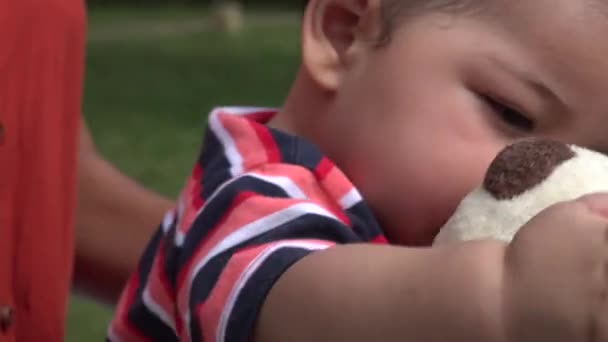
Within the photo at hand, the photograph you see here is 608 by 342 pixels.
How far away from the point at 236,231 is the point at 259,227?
1cm

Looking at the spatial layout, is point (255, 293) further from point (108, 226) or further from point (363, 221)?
point (108, 226)

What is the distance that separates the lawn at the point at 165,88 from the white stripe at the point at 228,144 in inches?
31.7

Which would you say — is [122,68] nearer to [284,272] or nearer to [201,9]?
[201,9]

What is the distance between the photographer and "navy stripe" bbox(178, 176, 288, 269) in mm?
576

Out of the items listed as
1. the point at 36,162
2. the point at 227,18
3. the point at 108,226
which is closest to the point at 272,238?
the point at 36,162

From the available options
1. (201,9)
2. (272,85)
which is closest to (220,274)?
(272,85)

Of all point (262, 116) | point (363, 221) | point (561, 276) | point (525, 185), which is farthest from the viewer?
point (262, 116)

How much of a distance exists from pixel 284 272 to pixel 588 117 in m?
0.20

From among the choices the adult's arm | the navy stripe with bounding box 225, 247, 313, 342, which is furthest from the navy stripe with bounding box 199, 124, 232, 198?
the adult's arm

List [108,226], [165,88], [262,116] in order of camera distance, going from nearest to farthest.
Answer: [262,116] → [108,226] → [165,88]

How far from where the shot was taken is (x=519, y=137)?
588 mm

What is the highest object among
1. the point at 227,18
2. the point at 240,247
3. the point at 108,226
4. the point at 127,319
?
the point at 240,247

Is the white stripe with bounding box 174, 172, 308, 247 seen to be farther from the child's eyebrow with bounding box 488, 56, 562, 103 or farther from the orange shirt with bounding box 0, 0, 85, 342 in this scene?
the orange shirt with bounding box 0, 0, 85, 342

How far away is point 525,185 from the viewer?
0.50 meters
